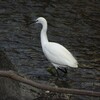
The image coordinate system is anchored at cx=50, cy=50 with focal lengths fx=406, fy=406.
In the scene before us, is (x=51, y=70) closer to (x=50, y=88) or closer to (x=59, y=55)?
(x=59, y=55)

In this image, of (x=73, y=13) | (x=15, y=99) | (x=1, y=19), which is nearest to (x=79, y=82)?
(x=15, y=99)

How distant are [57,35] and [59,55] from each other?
370 centimetres

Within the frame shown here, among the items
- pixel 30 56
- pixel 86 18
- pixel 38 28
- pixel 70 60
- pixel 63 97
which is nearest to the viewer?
pixel 63 97

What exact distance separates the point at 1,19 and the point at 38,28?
1.58m

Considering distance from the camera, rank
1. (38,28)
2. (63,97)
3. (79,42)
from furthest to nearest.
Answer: (38,28), (79,42), (63,97)

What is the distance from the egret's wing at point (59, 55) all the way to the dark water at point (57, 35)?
52 centimetres

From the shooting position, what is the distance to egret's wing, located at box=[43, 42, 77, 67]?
29.5ft

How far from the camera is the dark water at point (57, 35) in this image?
9812 millimetres

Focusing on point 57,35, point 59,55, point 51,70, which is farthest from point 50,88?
point 57,35

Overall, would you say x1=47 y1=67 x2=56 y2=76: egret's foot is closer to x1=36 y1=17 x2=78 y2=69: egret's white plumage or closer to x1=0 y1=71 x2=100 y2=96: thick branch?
x1=36 y1=17 x2=78 y2=69: egret's white plumage

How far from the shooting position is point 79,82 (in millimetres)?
9305

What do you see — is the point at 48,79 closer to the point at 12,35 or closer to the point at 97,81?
the point at 97,81

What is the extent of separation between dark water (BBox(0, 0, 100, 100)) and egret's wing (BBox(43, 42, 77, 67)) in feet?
1.70

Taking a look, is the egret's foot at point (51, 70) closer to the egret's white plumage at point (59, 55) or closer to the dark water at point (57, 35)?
the dark water at point (57, 35)
